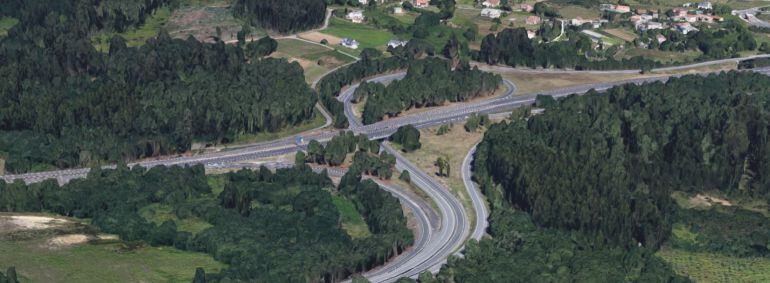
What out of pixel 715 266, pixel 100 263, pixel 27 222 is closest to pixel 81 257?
pixel 100 263

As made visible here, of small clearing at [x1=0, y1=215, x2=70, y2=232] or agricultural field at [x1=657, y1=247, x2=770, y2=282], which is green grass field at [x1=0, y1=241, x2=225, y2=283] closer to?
small clearing at [x1=0, y1=215, x2=70, y2=232]

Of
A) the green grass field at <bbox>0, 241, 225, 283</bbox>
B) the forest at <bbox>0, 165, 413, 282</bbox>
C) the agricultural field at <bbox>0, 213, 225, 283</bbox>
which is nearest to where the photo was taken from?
the green grass field at <bbox>0, 241, 225, 283</bbox>

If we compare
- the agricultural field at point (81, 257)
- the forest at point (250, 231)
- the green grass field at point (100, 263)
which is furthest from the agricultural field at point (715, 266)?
the agricultural field at point (81, 257)

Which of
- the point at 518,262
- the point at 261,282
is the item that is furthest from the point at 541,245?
the point at 261,282

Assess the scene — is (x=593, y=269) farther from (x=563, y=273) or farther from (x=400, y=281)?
(x=400, y=281)

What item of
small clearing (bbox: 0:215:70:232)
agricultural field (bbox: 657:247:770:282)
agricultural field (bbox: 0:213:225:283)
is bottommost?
agricultural field (bbox: 657:247:770:282)

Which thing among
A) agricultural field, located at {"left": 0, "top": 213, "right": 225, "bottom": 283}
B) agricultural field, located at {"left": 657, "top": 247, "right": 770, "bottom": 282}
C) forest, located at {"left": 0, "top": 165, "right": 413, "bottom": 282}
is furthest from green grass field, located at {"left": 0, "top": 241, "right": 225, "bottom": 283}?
agricultural field, located at {"left": 657, "top": 247, "right": 770, "bottom": 282}

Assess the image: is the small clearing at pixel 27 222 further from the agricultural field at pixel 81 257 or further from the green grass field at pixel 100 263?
the green grass field at pixel 100 263
